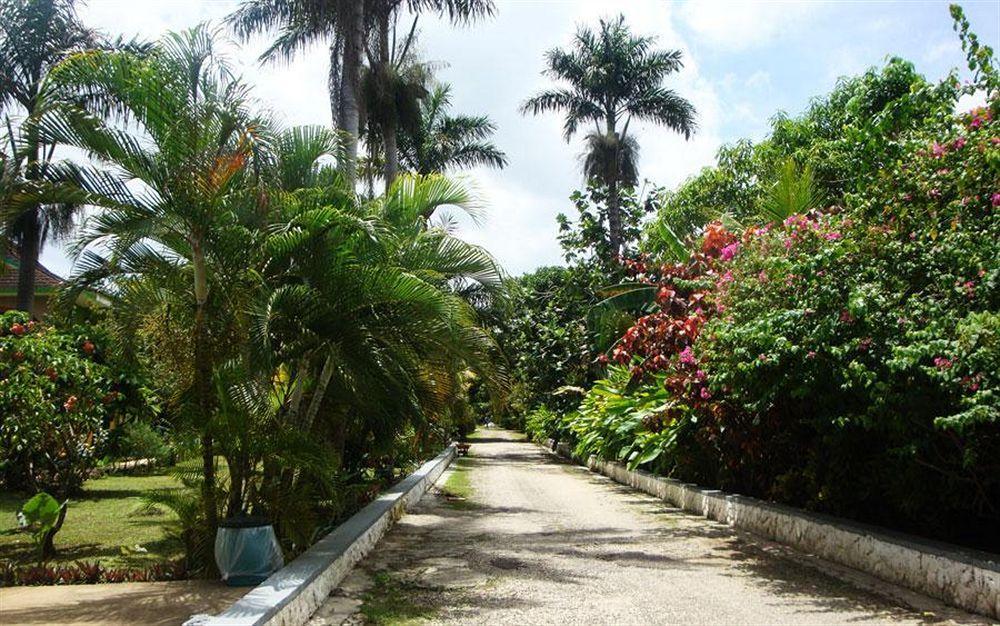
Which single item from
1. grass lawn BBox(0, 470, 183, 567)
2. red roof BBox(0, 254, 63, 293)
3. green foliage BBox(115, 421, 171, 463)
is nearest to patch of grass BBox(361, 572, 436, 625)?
grass lawn BBox(0, 470, 183, 567)

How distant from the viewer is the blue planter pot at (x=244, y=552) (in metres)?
7.18

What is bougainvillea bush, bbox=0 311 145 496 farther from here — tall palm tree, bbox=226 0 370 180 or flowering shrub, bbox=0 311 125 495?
tall palm tree, bbox=226 0 370 180

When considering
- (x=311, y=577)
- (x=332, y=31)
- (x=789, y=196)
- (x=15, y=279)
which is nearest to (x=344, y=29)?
(x=332, y=31)

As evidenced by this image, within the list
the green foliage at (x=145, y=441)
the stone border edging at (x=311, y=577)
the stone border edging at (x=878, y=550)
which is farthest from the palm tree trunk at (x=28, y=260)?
the stone border edging at (x=878, y=550)

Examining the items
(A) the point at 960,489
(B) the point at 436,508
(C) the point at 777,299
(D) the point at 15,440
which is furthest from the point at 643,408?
(D) the point at 15,440

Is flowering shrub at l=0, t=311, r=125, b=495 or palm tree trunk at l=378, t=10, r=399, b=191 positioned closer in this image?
flowering shrub at l=0, t=311, r=125, b=495

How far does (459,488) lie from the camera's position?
1784 centimetres

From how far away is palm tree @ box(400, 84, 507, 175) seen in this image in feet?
99.3

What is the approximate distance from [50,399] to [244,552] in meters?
4.48

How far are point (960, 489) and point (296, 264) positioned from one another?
6.55m

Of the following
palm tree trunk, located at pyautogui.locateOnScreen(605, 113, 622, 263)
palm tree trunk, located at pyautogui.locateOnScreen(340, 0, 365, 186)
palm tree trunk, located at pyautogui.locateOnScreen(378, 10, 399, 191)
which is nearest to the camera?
palm tree trunk, located at pyautogui.locateOnScreen(340, 0, 365, 186)

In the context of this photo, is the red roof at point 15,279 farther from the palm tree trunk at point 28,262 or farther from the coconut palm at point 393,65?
the coconut palm at point 393,65

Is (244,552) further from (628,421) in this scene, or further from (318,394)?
(628,421)

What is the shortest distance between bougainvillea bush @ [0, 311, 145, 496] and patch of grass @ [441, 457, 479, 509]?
19.0 ft
